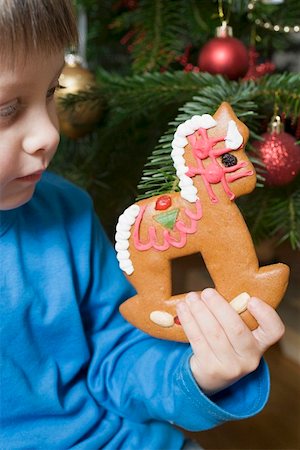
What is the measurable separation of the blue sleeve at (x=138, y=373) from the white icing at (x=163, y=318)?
0.05 m

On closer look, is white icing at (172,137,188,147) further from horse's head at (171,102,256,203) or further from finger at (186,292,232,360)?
finger at (186,292,232,360)

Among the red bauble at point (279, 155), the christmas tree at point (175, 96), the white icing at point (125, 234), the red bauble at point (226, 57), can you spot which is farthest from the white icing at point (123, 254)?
the red bauble at point (226, 57)

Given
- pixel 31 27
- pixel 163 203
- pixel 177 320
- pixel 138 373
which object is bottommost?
pixel 138 373

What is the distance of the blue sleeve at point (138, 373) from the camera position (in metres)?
0.65

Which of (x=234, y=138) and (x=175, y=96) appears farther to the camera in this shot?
(x=175, y=96)

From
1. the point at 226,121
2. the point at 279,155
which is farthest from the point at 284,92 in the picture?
the point at 226,121

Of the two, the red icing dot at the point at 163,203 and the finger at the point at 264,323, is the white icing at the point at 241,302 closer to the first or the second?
the finger at the point at 264,323

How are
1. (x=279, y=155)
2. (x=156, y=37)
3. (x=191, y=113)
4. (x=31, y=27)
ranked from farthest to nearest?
1. (x=156, y=37)
2. (x=279, y=155)
3. (x=191, y=113)
4. (x=31, y=27)

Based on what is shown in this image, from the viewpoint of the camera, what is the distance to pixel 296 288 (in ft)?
4.38

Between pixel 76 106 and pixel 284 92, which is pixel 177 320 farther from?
pixel 76 106

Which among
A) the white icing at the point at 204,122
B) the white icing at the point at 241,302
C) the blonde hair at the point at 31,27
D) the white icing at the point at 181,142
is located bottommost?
the white icing at the point at 241,302

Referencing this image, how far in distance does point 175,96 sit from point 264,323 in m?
0.39

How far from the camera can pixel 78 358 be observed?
2.41 feet

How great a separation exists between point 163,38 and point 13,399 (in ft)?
1.94
